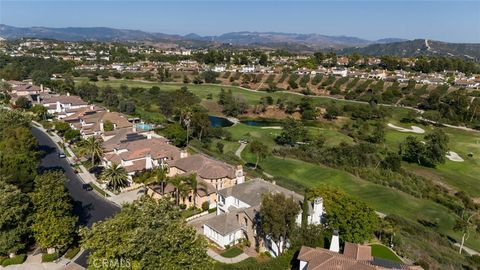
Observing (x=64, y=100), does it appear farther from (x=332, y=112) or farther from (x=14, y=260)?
(x=14, y=260)

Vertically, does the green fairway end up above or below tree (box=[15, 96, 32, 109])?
below

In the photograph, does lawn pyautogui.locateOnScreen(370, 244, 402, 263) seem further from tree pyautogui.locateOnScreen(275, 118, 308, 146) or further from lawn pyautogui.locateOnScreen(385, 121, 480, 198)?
tree pyautogui.locateOnScreen(275, 118, 308, 146)

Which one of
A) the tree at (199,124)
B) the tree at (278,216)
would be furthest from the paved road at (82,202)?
the tree at (199,124)

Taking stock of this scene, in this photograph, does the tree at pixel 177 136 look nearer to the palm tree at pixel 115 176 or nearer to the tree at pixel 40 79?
the palm tree at pixel 115 176

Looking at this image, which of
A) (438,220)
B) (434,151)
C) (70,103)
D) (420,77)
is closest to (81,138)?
(70,103)

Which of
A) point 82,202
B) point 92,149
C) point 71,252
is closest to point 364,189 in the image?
point 82,202

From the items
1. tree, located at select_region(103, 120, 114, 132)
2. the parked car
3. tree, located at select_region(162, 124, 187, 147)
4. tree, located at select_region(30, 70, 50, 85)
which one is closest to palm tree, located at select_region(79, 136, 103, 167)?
the parked car
